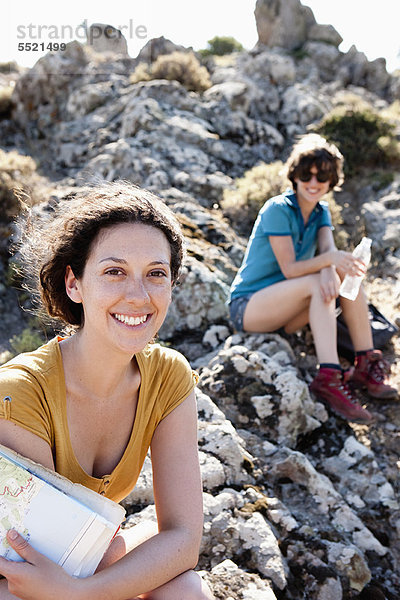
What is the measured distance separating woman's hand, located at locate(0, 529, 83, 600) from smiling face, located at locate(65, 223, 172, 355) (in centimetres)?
58

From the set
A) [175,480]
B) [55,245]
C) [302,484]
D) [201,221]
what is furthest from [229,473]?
[201,221]

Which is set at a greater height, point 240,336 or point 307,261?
point 307,261

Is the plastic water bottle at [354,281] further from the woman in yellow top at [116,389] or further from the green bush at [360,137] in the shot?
the green bush at [360,137]

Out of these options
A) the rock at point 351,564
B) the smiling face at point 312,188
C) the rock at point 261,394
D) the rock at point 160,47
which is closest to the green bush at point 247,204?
the smiling face at point 312,188

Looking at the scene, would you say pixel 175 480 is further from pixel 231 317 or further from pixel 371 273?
pixel 371 273

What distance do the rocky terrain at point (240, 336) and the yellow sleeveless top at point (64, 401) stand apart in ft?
2.07

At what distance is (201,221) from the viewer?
512cm

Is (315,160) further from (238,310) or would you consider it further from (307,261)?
(238,310)

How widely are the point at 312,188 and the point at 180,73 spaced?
23.3 ft

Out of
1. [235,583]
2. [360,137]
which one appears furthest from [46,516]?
[360,137]

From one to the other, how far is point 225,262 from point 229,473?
2.40 meters

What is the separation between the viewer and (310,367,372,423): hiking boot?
126 inches

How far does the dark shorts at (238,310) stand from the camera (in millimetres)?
3639

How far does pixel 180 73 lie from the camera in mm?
9727
